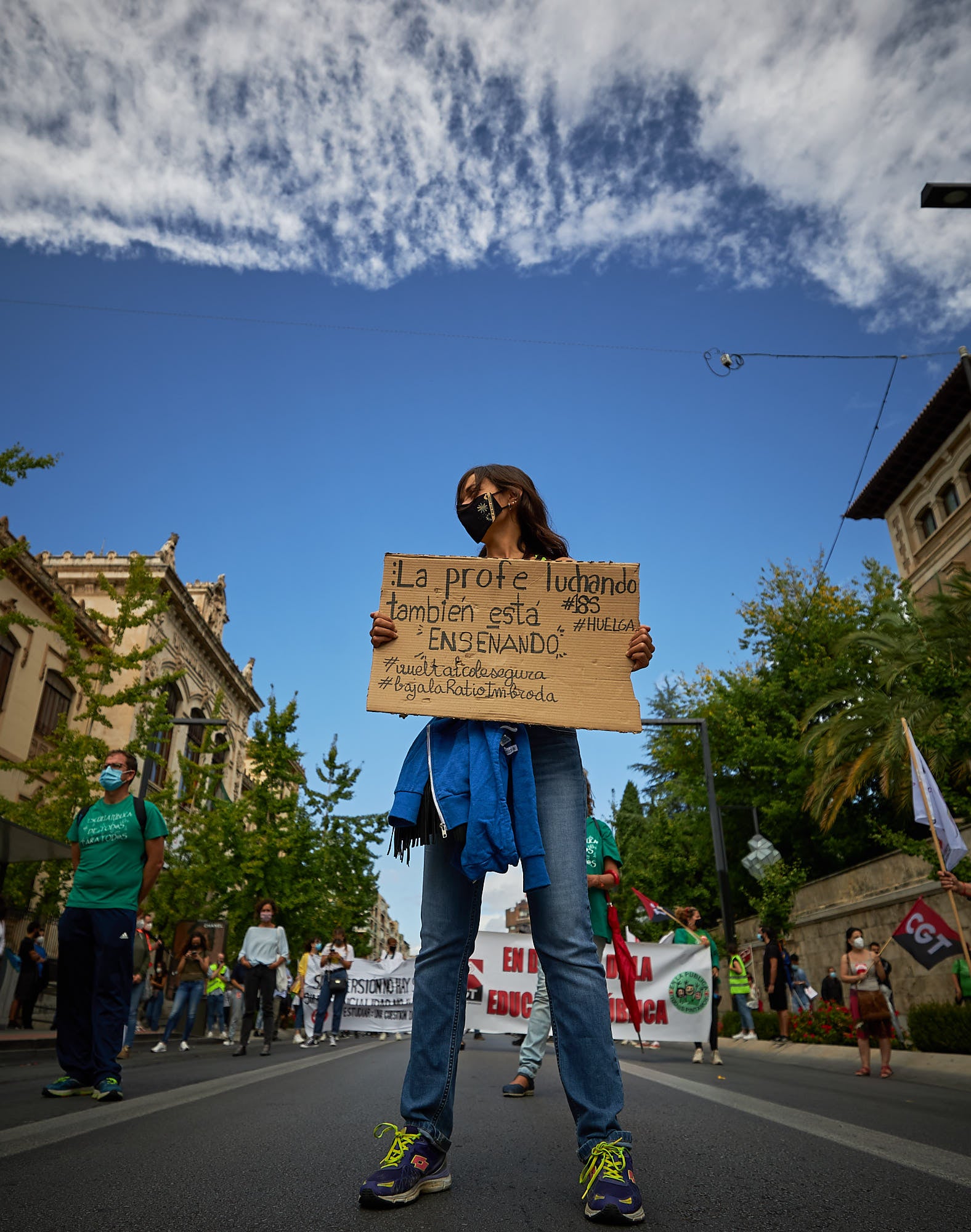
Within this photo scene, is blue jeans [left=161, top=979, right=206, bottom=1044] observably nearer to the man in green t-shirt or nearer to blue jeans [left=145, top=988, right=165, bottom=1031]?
blue jeans [left=145, top=988, right=165, bottom=1031]

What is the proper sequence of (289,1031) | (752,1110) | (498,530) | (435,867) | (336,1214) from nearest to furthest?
(336,1214), (435,867), (498,530), (752,1110), (289,1031)

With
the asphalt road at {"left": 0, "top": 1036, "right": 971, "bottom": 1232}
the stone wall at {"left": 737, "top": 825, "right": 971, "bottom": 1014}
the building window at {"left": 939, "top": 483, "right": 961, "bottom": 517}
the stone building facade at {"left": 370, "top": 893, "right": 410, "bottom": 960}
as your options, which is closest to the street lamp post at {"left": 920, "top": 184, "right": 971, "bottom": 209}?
the asphalt road at {"left": 0, "top": 1036, "right": 971, "bottom": 1232}

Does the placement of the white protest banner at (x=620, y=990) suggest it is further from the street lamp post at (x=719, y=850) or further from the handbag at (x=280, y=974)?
the street lamp post at (x=719, y=850)

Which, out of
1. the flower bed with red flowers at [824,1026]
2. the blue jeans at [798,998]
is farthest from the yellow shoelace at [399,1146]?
the blue jeans at [798,998]

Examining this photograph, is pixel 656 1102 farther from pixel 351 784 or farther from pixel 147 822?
pixel 351 784

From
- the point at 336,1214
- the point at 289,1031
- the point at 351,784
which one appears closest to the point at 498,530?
the point at 336,1214

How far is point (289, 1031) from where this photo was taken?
23000 millimetres

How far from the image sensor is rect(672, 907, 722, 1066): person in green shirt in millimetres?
11062

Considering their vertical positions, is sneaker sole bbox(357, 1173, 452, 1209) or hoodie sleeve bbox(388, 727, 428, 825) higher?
hoodie sleeve bbox(388, 727, 428, 825)

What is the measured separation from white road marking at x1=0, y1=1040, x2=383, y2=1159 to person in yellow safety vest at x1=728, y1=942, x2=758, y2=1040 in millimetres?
11357

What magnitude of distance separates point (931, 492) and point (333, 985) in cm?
2347

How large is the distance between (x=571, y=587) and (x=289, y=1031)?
23.0 m

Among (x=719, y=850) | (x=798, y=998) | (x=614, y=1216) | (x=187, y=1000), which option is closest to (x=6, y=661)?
(x=187, y=1000)

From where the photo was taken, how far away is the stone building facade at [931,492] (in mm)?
26609
